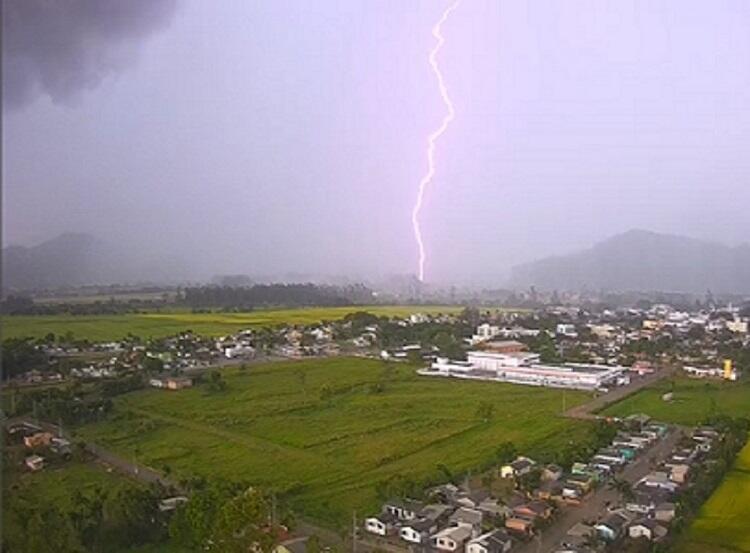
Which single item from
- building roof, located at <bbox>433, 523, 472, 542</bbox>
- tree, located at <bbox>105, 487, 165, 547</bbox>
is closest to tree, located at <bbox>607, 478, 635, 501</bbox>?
building roof, located at <bbox>433, 523, 472, 542</bbox>

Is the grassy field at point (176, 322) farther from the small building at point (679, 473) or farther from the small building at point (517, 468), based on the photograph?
the small building at point (679, 473)

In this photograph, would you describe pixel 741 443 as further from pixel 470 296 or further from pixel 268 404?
pixel 470 296

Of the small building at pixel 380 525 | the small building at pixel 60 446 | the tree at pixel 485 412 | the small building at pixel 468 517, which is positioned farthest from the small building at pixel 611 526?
the small building at pixel 60 446

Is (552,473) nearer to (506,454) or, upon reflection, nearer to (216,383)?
(506,454)

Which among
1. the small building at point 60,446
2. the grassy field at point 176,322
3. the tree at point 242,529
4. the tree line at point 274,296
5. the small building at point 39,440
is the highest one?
the tree line at point 274,296

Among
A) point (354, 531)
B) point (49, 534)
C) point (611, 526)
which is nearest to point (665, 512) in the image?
point (611, 526)

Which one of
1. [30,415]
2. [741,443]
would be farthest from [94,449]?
[741,443]

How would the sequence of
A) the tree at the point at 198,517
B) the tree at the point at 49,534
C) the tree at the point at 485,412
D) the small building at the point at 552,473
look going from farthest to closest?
the tree at the point at 485,412 < the small building at the point at 552,473 < the tree at the point at 198,517 < the tree at the point at 49,534
